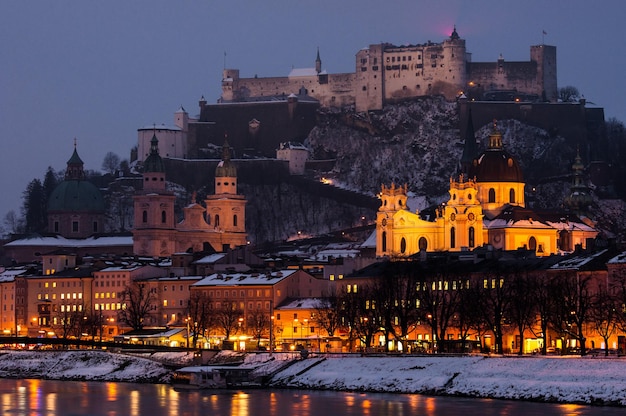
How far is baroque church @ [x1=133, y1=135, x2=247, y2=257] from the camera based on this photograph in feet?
531

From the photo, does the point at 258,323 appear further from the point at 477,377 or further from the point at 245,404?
the point at 245,404

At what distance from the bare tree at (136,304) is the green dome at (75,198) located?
158ft

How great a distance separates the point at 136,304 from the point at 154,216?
1515 inches

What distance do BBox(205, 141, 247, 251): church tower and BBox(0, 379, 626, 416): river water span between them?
81.4 metres

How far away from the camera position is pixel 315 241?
558 ft

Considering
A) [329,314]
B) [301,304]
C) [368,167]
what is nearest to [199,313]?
[301,304]

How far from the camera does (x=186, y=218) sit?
547 feet

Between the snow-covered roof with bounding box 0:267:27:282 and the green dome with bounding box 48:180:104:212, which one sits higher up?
the green dome with bounding box 48:180:104:212

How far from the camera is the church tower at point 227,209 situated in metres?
167

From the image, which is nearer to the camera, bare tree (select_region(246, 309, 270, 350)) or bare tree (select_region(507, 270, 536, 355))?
bare tree (select_region(507, 270, 536, 355))

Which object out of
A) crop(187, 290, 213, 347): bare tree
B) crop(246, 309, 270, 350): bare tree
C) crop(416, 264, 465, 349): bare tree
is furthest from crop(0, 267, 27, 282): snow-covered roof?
crop(416, 264, 465, 349): bare tree

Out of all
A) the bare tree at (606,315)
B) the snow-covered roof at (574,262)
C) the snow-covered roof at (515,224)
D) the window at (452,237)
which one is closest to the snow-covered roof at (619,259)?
the snow-covered roof at (574,262)

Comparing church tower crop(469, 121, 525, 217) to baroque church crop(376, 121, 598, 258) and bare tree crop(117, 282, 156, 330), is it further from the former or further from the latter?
bare tree crop(117, 282, 156, 330)

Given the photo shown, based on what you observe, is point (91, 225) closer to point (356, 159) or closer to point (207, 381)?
point (356, 159)
